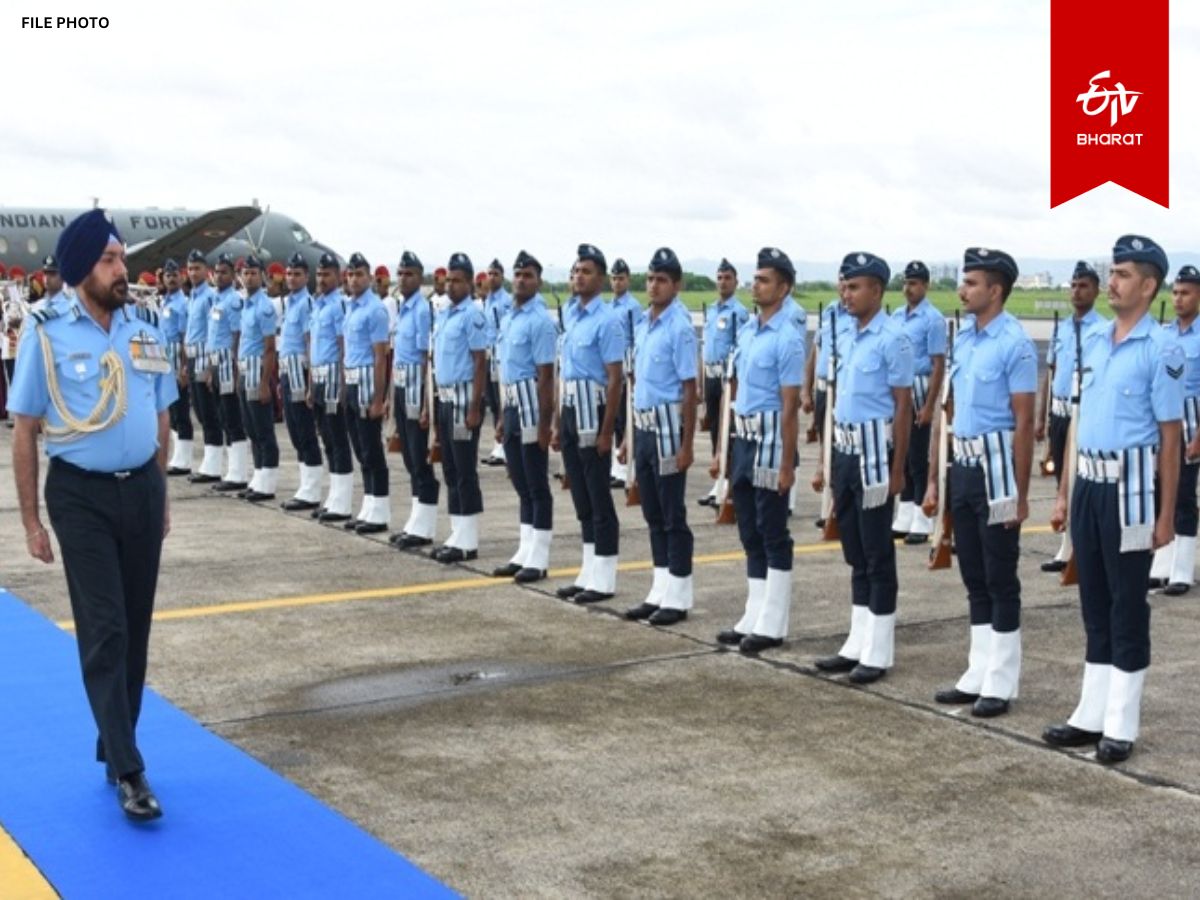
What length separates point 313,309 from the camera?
1296 cm

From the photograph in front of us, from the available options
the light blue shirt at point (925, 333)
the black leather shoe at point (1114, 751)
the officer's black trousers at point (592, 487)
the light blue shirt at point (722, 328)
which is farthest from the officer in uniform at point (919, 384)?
the black leather shoe at point (1114, 751)

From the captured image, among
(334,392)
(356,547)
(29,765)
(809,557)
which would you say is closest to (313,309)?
(334,392)

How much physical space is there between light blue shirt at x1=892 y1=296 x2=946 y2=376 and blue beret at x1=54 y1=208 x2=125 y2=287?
730 centimetres

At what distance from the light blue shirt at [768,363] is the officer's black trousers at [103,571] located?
3.56 meters

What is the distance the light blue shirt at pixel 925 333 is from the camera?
37.7 ft

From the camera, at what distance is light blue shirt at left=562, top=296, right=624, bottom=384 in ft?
30.5

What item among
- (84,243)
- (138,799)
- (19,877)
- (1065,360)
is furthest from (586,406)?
(19,877)

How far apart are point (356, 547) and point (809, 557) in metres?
3.46

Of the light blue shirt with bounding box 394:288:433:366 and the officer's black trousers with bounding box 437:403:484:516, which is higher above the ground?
the light blue shirt with bounding box 394:288:433:366

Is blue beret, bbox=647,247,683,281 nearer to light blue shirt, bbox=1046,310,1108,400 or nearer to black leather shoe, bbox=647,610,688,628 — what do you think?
black leather shoe, bbox=647,610,688,628

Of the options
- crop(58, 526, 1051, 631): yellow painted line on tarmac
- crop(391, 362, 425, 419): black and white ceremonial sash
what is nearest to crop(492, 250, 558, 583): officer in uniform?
crop(58, 526, 1051, 631): yellow painted line on tarmac

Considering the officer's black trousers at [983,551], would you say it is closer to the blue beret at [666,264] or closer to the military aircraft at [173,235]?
the blue beret at [666,264]

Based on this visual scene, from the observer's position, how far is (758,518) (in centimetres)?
812

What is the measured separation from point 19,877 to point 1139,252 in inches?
190
